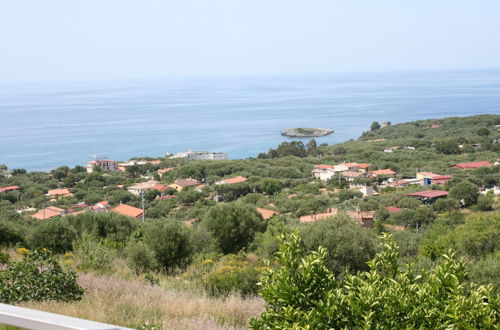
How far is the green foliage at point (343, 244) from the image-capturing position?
7277 mm

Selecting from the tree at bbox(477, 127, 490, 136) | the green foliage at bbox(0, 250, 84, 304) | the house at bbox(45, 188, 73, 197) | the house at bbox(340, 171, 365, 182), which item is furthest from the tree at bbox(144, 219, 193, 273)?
the tree at bbox(477, 127, 490, 136)

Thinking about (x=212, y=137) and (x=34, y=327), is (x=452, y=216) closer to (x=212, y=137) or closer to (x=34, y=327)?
(x=34, y=327)

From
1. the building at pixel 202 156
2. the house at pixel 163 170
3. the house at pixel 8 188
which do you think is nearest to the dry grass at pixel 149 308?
the house at pixel 8 188

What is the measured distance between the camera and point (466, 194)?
20.6 metres

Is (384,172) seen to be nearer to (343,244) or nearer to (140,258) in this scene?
(343,244)

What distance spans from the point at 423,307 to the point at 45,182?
3546 centimetres

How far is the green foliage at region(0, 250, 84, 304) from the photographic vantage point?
3719 mm

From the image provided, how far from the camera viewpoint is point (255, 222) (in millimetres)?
11875

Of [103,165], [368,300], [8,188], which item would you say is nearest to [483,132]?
[103,165]

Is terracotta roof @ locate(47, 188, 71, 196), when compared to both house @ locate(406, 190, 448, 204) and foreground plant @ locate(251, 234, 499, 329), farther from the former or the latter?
foreground plant @ locate(251, 234, 499, 329)

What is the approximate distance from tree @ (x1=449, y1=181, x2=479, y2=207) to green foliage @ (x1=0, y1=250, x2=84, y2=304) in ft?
63.1

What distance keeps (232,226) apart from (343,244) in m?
4.36

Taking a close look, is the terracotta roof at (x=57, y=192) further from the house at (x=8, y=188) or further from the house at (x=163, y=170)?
the house at (x=163, y=170)

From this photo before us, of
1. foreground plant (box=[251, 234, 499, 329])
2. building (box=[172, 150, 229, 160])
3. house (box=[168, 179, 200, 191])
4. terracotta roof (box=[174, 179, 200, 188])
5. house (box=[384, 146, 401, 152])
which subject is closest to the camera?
foreground plant (box=[251, 234, 499, 329])
